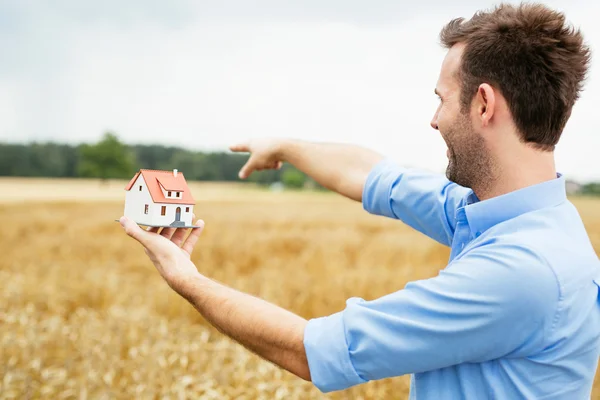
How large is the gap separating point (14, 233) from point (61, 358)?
8.47 m

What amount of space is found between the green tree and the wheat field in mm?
13847

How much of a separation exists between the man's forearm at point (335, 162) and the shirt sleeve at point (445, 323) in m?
1.27

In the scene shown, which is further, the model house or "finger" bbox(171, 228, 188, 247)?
"finger" bbox(171, 228, 188, 247)

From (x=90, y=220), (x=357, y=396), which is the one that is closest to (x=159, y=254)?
Result: (x=357, y=396)

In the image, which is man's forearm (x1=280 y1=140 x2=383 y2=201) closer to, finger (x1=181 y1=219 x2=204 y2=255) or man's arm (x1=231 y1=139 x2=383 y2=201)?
man's arm (x1=231 y1=139 x2=383 y2=201)

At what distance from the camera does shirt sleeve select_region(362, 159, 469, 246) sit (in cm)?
259

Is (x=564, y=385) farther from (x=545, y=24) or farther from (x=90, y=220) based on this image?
(x=90, y=220)

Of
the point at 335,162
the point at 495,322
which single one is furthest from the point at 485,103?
the point at 335,162

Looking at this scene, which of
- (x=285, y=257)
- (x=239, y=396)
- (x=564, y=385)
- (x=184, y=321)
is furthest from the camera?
(x=285, y=257)

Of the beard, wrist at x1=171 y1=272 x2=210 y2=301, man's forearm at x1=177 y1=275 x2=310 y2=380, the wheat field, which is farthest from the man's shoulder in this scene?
the wheat field

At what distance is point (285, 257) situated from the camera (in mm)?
9969

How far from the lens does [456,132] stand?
1.94m

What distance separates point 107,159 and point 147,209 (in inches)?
996

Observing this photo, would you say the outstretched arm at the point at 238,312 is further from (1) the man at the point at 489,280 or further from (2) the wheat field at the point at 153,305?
(2) the wheat field at the point at 153,305
